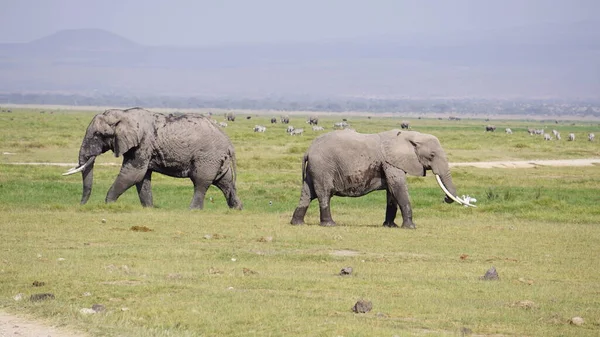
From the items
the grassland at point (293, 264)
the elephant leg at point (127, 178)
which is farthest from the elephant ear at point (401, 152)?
the elephant leg at point (127, 178)

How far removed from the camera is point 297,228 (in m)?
22.4

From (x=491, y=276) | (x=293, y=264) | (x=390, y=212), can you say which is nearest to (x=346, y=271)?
(x=293, y=264)

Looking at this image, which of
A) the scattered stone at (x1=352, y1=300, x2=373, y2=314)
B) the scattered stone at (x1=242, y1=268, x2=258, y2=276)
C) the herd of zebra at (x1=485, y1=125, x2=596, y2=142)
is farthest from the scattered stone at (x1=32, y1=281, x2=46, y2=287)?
the herd of zebra at (x1=485, y1=125, x2=596, y2=142)

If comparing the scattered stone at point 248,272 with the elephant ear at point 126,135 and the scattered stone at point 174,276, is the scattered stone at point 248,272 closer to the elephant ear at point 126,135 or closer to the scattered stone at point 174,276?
the scattered stone at point 174,276

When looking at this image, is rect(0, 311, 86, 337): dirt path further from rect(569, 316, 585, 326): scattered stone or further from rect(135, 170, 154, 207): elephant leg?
rect(135, 170, 154, 207): elephant leg

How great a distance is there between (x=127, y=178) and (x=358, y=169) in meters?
5.91

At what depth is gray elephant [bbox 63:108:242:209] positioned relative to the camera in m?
26.1

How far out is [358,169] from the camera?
75.9ft

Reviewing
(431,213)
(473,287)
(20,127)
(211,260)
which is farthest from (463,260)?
(20,127)

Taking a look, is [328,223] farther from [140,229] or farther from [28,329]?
[28,329]

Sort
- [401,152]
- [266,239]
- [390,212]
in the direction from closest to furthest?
[266,239] → [401,152] → [390,212]

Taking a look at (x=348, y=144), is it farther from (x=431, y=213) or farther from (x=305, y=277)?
(x=305, y=277)

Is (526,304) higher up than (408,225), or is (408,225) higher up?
(526,304)

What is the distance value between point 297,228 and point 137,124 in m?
5.61
